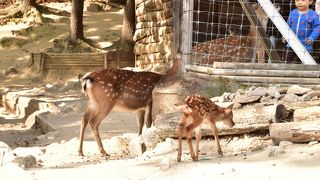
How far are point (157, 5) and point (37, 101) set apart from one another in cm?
349

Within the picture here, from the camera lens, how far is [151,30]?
15422 mm

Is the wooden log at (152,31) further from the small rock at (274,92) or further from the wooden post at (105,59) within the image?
the small rock at (274,92)

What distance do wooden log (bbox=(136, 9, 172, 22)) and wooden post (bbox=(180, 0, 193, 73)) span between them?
5.55 metres

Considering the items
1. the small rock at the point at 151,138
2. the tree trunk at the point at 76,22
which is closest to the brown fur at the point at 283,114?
the small rock at the point at 151,138

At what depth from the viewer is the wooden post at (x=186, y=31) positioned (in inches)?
337

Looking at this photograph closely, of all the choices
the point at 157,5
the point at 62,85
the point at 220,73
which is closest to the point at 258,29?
the point at 220,73

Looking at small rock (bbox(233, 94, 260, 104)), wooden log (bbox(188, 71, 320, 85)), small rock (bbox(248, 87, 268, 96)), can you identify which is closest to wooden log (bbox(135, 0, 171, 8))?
wooden log (bbox(188, 71, 320, 85))

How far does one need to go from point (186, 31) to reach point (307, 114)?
254cm

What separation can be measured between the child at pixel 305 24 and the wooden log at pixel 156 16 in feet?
19.3

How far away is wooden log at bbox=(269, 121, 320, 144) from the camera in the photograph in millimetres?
6129

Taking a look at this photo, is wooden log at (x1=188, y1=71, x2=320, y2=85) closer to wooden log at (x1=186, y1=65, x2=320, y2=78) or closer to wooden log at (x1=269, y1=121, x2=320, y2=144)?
wooden log at (x1=186, y1=65, x2=320, y2=78)

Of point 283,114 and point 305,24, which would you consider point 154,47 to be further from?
point 283,114

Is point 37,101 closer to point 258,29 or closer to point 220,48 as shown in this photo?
point 220,48

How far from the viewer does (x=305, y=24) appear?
843 cm
